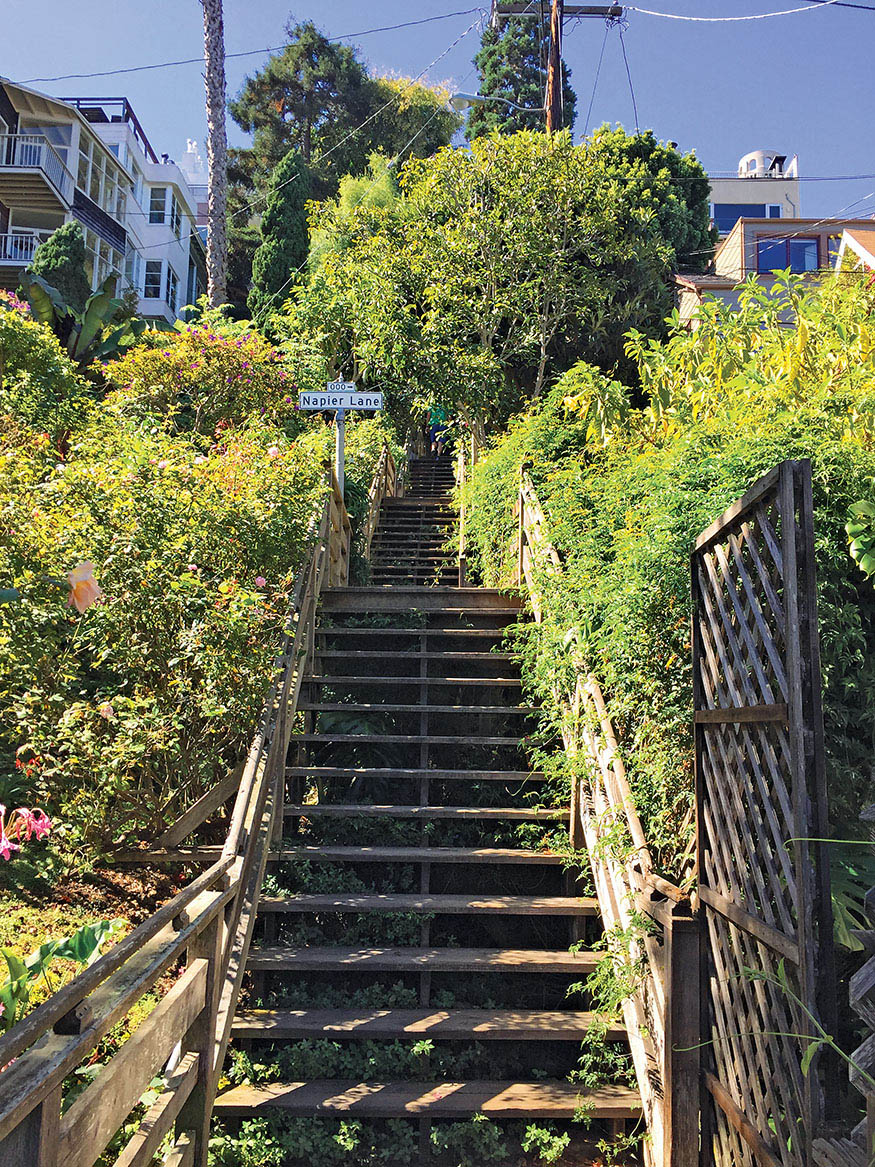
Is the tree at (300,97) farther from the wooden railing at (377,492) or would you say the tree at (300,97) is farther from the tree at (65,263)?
the wooden railing at (377,492)

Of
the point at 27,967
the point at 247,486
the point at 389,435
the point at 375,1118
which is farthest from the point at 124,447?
the point at 389,435

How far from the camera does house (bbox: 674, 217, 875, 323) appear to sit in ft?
66.9

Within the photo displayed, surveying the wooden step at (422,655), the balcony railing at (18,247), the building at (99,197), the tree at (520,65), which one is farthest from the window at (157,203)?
the wooden step at (422,655)

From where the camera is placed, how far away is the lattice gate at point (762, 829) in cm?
256

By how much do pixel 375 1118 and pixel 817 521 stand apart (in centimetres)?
309

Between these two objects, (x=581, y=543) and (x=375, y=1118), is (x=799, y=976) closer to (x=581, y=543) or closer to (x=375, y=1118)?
(x=375, y=1118)

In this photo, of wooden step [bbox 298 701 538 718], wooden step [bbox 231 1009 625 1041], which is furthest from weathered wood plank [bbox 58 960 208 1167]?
wooden step [bbox 298 701 538 718]

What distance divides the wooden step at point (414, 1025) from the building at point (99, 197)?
20.4 meters

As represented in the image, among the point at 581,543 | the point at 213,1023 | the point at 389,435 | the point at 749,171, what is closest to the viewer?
the point at 213,1023

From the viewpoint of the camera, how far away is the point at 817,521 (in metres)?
3.61

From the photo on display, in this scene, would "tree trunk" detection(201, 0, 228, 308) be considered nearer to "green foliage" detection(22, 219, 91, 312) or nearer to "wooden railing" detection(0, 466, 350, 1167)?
"green foliage" detection(22, 219, 91, 312)

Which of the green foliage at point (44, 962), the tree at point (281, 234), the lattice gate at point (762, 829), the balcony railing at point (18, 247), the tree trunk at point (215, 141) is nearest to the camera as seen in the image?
the lattice gate at point (762, 829)

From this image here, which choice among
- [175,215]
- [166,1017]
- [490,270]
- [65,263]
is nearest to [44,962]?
[166,1017]

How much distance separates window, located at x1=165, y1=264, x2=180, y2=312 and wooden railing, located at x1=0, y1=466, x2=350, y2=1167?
1115 inches
